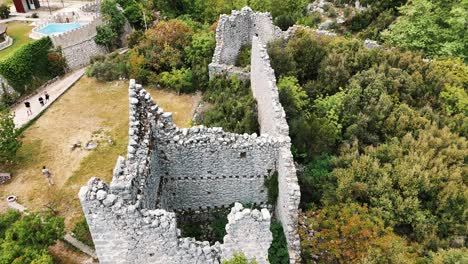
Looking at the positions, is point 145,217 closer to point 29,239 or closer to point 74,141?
point 29,239

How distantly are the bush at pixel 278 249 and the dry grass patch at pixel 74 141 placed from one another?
7.16 metres

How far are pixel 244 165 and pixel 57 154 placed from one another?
9.79 meters

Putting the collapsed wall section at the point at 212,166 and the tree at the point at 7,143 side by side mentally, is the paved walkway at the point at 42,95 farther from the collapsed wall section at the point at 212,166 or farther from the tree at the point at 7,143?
the collapsed wall section at the point at 212,166

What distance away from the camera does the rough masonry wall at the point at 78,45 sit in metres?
27.3

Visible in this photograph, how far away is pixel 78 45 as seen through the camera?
2777 cm

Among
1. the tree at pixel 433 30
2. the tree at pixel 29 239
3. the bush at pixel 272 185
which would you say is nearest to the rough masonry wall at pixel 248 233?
the bush at pixel 272 185

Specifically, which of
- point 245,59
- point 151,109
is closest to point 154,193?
point 151,109

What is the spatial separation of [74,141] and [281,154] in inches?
434

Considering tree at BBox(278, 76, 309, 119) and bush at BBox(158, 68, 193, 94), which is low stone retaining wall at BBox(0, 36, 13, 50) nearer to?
bush at BBox(158, 68, 193, 94)

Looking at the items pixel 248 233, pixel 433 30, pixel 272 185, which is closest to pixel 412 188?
pixel 272 185

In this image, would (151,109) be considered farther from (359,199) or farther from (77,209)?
(359,199)

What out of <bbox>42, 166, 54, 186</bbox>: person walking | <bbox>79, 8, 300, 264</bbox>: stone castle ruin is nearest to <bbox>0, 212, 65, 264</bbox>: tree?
<bbox>42, 166, 54, 186</bbox>: person walking

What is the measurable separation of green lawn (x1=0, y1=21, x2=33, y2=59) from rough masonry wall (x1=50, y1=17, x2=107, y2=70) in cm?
478

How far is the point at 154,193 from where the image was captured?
11039 mm
